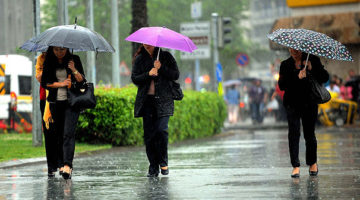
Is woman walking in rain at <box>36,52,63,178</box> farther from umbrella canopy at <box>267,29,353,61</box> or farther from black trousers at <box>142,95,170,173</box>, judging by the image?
umbrella canopy at <box>267,29,353,61</box>

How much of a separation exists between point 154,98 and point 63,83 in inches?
44.5

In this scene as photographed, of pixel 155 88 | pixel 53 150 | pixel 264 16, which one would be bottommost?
pixel 53 150

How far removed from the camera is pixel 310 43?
11.4m

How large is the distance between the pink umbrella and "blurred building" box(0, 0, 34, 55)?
50.6m

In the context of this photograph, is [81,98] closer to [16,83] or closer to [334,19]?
[16,83]

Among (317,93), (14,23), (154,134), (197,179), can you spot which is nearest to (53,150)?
(154,134)

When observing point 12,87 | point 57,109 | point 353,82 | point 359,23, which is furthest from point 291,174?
point 359,23

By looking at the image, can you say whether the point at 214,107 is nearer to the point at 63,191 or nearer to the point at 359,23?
the point at 359,23

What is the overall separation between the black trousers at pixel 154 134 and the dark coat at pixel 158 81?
0.08 m

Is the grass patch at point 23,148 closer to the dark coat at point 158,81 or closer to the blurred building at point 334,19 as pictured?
the dark coat at point 158,81

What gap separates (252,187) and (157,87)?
2.29m

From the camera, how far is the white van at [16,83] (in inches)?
1195

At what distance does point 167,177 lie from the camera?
39.3 feet

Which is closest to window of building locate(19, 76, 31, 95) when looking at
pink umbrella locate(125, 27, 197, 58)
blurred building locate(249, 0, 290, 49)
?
pink umbrella locate(125, 27, 197, 58)
